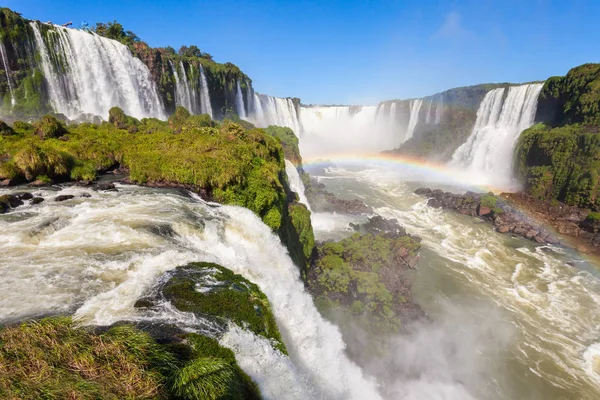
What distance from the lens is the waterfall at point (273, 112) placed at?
61219 millimetres

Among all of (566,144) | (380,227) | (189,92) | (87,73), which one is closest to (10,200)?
(380,227)

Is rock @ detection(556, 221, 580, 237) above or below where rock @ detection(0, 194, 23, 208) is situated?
below

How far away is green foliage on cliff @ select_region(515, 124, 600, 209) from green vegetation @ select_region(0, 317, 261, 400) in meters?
36.5

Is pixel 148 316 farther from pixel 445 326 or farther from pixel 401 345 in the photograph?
pixel 445 326

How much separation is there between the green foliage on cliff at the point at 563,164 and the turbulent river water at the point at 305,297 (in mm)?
10622

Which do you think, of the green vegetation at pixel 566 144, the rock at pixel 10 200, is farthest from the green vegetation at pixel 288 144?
the green vegetation at pixel 566 144

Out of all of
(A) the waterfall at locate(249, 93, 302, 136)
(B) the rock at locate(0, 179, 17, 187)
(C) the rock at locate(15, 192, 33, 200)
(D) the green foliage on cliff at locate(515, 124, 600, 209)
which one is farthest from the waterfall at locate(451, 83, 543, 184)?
(B) the rock at locate(0, 179, 17, 187)

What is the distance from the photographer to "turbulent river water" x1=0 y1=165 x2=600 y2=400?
542 centimetres

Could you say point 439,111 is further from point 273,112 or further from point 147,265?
point 147,265

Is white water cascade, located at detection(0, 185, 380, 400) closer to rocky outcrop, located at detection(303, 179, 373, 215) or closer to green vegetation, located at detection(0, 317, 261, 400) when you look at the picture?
green vegetation, located at detection(0, 317, 261, 400)

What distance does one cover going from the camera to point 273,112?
211 ft

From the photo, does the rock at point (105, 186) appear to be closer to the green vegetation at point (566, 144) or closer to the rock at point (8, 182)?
the rock at point (8, 182)

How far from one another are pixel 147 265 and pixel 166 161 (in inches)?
305

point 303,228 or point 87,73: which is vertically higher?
point 87,73
